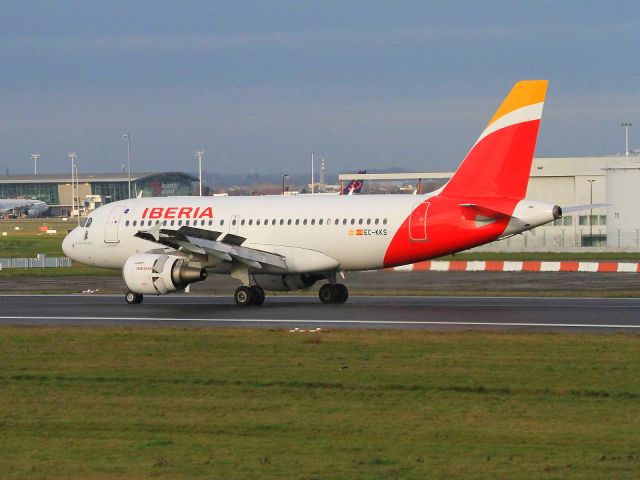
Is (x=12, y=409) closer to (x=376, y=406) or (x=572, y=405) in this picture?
(x=376, y=406)

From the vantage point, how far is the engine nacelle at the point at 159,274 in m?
34.4

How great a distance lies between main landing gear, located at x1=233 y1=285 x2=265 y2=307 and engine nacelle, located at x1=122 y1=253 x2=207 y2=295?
5.72 ft

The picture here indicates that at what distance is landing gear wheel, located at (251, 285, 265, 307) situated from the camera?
3609cm

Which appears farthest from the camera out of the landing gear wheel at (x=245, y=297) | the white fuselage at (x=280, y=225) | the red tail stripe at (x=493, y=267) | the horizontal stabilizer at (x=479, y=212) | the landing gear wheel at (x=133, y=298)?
the red tail stripe at (x=493, y=267)

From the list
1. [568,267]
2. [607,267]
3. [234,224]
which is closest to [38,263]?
[568,267]

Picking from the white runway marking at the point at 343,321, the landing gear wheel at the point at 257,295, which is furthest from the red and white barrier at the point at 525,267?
the white runway marking at the point at 343,321

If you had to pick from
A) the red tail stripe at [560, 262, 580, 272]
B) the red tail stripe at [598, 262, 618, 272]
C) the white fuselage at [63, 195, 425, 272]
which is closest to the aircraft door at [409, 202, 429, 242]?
the white fuselage at [63, 195, 425, 272]

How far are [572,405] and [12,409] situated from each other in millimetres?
8903

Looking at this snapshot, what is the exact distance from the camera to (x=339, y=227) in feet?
118

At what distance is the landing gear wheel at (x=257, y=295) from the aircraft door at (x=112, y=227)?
659 cm

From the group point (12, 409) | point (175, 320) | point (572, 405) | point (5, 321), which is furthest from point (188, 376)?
point (5, 321)

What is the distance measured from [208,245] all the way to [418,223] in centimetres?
635

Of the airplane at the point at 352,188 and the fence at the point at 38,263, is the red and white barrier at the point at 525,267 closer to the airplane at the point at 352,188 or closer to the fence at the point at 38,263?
the airplane at the point at 352,188

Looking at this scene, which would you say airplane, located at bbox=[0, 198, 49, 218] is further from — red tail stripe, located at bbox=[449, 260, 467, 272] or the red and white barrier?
red tail stripe, located at bbox=[449, 260, 467, 272]
